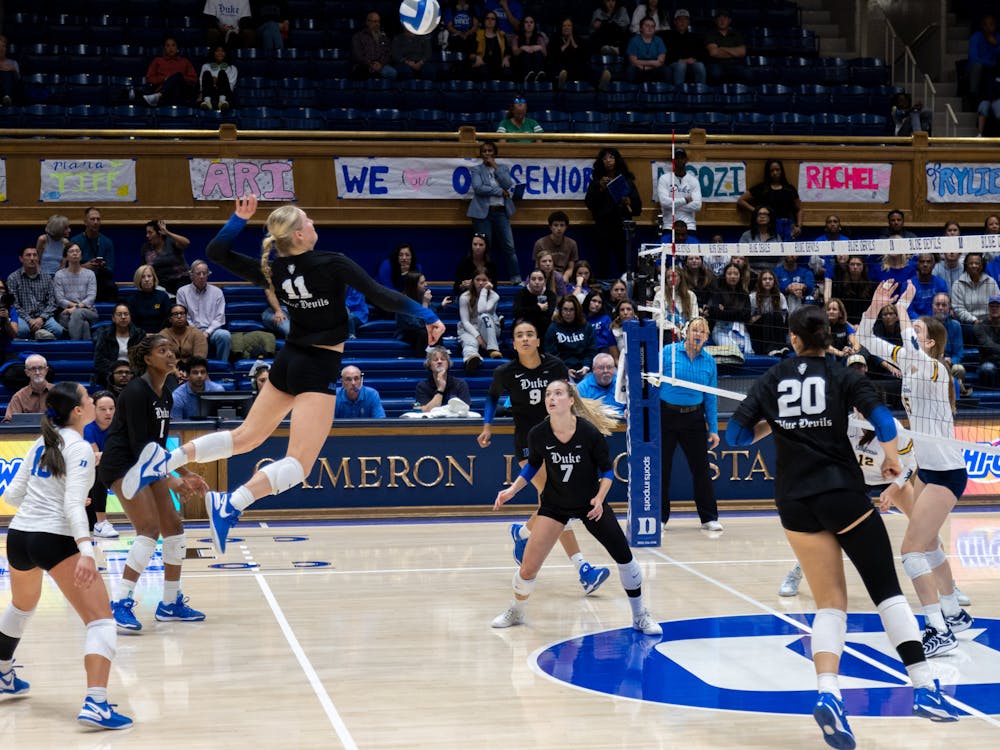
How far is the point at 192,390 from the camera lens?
1264cm

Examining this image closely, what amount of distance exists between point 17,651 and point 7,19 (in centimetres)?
1241

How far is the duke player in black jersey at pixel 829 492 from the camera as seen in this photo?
5.70 metres

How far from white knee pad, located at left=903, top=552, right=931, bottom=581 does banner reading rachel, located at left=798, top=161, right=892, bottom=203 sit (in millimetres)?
10712

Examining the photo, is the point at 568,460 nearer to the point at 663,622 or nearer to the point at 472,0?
the point at 663,622

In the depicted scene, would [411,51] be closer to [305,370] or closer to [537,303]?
[537,303]

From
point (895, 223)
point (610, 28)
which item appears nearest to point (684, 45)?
point (610, 28)

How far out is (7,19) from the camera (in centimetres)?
1750

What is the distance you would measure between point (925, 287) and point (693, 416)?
4.74 metres

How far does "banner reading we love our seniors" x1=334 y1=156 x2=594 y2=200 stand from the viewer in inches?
642

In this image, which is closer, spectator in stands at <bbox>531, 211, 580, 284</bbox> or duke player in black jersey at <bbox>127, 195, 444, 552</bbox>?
duke player in black jersey at <bbox>127, 195, 444, 552</bbox>

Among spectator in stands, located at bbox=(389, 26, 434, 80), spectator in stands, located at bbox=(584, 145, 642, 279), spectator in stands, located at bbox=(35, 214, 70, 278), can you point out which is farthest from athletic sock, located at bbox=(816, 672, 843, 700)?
spectator in stands, located at bbox=(389, 26, 434, 80)

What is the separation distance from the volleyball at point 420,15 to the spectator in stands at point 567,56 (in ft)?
12.6

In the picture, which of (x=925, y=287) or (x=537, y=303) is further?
(x=925, y=287)

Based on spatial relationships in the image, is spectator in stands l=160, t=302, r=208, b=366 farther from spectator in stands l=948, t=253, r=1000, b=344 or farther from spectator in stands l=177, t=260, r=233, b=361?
spectator in stands l=948, t=253, r=1000, b=344
